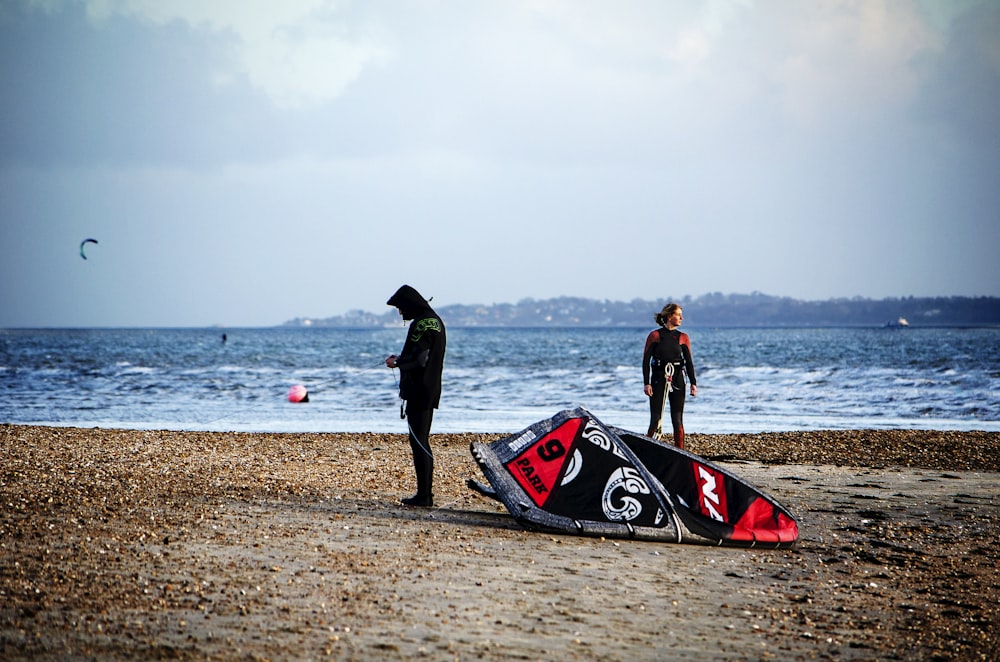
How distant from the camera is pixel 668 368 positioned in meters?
10.5

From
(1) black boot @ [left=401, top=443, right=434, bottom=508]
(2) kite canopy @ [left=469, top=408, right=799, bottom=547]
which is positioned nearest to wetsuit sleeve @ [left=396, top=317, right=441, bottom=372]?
(1) black boot @ [left=401, top=443, right=434, bottom=508]

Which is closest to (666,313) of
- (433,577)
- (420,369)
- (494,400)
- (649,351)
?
(649,351)

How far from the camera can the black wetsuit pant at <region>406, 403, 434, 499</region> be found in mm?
8312

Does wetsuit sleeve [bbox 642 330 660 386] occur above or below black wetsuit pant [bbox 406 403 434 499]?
above

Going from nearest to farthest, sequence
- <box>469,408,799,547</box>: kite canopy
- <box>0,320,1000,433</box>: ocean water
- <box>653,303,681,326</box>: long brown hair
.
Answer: <box>469,408,799,547</box>: kite canopy → <box>653,303,681,326</box>: long brown hair → <box>0,320,1000,433</box>: ocean water

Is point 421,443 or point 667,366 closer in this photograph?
point 421,443

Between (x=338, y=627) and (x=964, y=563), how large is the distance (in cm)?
490

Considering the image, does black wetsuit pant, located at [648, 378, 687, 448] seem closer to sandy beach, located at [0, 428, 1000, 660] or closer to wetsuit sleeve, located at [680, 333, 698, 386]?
wetsuit sleeve, located at [680, 333, 698, 386]

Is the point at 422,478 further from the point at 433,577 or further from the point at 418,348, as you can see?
the point at 433,577

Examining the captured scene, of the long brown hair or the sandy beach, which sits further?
the long brown hair

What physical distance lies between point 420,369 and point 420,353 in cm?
15

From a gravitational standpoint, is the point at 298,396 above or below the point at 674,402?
below

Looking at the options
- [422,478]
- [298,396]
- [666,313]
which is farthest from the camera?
[298,396]

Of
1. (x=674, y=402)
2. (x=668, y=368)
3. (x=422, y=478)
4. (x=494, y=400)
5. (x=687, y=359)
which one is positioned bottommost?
(x=494, y=400)
